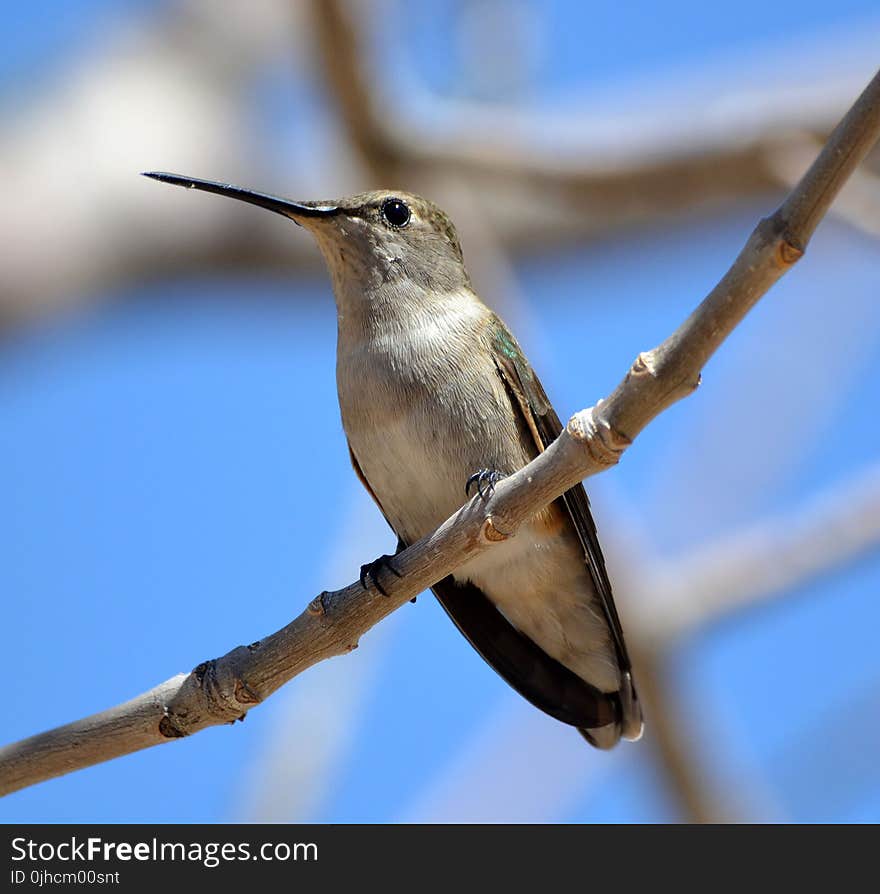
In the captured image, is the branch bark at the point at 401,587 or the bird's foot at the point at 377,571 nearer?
the branch bark at the point at 401,587

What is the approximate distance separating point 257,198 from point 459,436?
96cm

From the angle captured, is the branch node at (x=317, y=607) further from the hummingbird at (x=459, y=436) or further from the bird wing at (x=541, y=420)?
the bird wing at (x=541, y=420)

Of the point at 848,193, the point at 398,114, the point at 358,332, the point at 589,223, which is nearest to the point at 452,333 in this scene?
the point at 358,332

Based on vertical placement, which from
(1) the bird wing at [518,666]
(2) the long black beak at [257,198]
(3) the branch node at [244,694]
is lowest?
(3) the branch node at [244,694]

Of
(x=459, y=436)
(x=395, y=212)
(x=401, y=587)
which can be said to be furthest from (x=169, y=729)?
(x=395, y=212)

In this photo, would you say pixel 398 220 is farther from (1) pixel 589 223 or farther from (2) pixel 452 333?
(1) pixel 589 223

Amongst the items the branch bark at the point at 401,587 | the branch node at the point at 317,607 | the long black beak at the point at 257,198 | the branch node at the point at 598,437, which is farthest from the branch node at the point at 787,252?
the long black beak at the point at 257,198

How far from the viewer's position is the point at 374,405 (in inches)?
151

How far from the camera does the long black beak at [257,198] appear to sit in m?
3.65

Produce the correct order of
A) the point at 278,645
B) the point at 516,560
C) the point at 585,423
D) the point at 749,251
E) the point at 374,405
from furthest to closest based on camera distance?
the point at 516,560 < the point at 374,405 < the point at 278,645 < the point at 585,423 < the point at 749,251

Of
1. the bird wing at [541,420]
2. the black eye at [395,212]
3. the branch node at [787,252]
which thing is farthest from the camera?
the black eye at [395,212]

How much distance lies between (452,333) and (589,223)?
3219 mm

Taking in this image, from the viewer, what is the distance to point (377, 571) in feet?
10.5

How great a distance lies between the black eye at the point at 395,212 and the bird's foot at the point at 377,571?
1401mm
